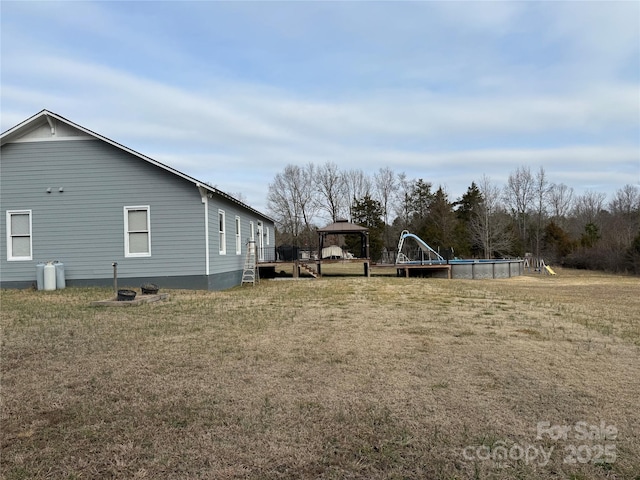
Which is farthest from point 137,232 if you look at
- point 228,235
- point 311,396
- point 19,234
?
point 311,396

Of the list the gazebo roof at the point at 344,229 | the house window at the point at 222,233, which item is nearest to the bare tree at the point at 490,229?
the gazebo roof at the point at 344,229

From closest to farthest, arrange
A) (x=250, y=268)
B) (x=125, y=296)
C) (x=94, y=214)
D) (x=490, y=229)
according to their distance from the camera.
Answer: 1. (x=125, y=296)
2. (x=94, y=214)
3. (x=250, y=268)
4. (x=490, y=229)

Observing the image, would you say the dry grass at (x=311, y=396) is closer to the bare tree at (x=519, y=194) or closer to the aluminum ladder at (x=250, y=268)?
the aluminum ladder at (x=250, y=268)

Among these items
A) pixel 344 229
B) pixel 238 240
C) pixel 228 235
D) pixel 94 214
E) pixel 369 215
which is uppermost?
pixel 369 215

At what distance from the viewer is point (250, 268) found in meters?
18.0

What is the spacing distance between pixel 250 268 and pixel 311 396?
14.1 m

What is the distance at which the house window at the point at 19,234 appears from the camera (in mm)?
13859

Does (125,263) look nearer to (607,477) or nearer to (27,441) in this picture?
(27,441)

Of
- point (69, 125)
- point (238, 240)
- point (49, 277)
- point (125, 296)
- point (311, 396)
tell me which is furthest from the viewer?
point (238, 240)

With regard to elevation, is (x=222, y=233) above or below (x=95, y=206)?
below

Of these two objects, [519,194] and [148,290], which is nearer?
[148,290]

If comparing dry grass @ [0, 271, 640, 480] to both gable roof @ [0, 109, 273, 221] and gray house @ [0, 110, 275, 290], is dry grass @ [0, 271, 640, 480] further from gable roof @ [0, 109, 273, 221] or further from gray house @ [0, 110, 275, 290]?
gable roof @ [0, 109, 273, 221]

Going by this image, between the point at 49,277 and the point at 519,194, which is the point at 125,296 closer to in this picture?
the point at 49,277

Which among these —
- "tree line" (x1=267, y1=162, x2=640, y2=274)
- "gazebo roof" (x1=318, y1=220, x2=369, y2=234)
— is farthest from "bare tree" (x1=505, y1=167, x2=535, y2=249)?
"gazebo roof" (x1=318, y1=220, x2=369, y2=234)
